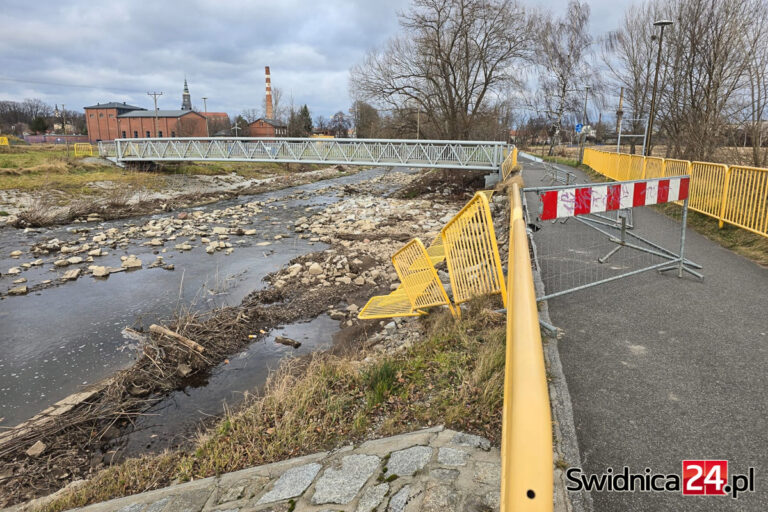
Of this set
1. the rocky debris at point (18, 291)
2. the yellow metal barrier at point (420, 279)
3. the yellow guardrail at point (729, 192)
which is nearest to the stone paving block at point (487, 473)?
the yellow metal barrier at point (420, 279)

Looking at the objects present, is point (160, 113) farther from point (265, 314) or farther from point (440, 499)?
point (440, 499)

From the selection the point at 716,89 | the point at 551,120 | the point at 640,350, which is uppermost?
the point at 551,120

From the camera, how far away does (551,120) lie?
161 feet

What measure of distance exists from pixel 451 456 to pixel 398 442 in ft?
1.50

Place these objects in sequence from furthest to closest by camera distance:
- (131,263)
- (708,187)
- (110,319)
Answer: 1. (131,263)
2. (708,187)
3. (110,319)

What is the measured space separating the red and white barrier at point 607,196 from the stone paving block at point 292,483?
317 centimetres

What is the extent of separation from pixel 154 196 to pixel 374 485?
1097 inches

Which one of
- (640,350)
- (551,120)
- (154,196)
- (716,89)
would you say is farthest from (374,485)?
(551,120)

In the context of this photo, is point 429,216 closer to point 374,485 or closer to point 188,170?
point 374,485

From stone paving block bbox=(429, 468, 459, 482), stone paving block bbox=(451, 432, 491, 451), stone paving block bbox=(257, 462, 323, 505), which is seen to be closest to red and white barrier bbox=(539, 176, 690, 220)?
stone paving block bbox=(451, 432, 491, 451)

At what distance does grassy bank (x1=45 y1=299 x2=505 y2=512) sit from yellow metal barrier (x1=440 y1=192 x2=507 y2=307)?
0.82 metres

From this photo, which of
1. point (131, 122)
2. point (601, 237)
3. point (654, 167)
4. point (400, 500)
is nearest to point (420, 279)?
point (400, 500)

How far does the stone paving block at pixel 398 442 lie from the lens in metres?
3.15

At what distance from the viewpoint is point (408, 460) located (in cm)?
296
